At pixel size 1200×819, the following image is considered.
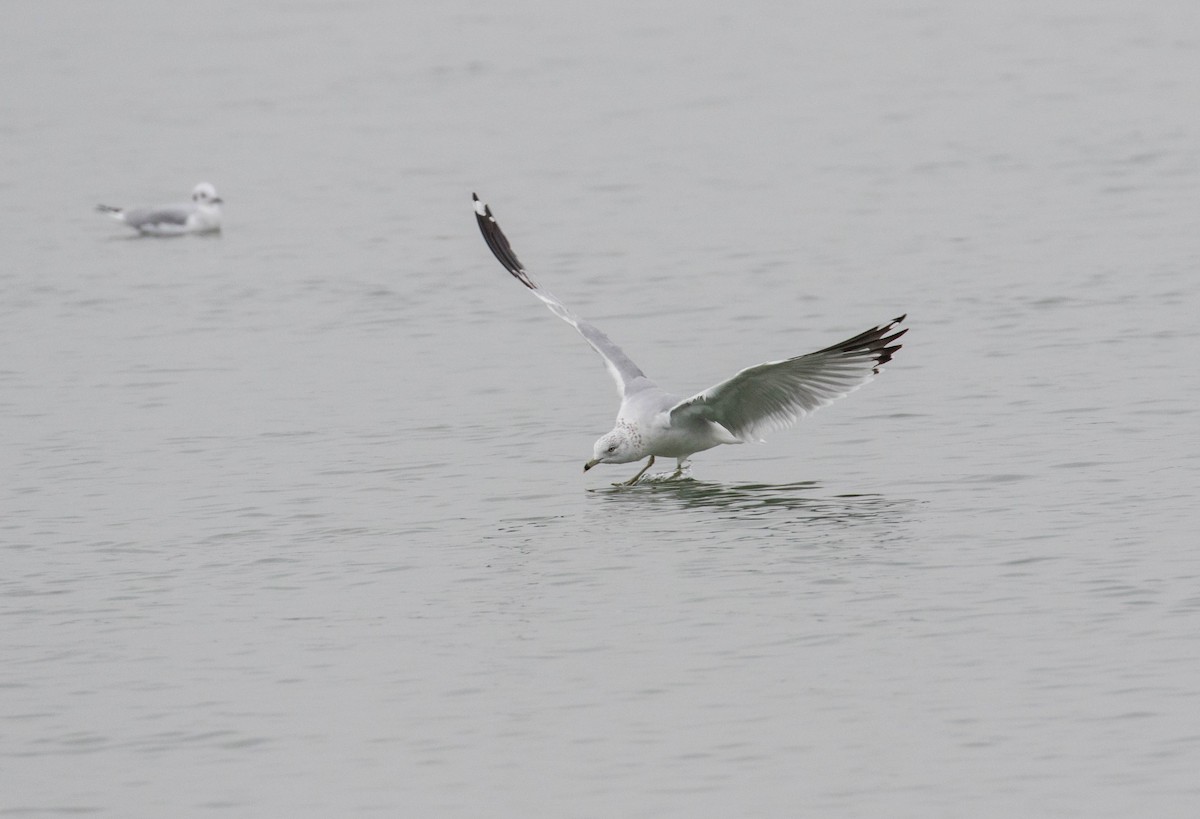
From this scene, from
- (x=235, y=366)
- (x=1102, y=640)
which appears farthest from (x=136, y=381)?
(x=1102, y=640)

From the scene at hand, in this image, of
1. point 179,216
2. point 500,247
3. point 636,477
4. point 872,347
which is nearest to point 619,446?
point 636,477

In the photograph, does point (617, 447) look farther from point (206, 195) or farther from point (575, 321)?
point (206, 195)

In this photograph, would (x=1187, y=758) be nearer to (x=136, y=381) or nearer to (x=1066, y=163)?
(x=136, y=381)

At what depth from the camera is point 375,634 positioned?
902 centimetres

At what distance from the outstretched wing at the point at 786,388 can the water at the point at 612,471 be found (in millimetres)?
414

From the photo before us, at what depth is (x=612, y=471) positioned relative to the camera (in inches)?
495

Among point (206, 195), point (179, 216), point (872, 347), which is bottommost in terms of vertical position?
point (872, 347)

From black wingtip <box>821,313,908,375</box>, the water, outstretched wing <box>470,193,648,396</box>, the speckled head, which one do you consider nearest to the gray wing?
the water

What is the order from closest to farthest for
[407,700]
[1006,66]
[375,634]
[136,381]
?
1. [407,700]
2. [375,634]
3. [136,381]
4. [1006,66]

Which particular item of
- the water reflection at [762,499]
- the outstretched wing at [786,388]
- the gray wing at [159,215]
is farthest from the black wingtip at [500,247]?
the gray wing at [159,215]

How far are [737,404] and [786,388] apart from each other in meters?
0.29

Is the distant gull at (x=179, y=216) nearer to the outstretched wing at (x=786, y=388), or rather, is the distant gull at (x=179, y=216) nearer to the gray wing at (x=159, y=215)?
A: the gray wing at (x=159, y=215)

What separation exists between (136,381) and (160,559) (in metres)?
5.07

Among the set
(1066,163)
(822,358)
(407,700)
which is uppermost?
(1066,163)
